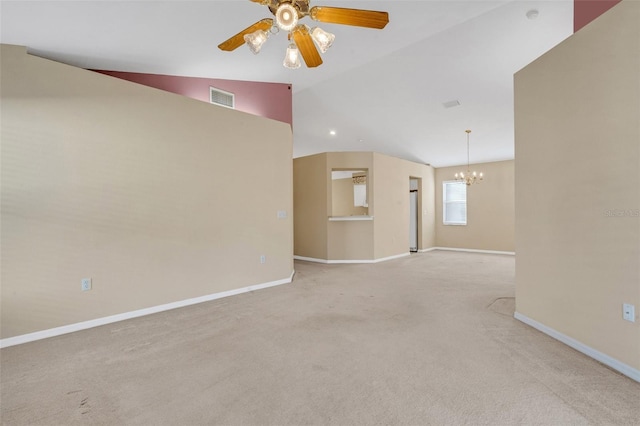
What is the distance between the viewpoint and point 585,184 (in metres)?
2.27

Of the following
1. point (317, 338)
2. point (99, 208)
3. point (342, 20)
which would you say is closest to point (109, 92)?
point (99, 208)

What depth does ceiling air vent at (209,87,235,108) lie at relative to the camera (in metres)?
4.20

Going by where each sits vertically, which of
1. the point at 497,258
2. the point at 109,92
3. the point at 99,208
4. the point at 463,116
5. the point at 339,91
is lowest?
the point at 497,258

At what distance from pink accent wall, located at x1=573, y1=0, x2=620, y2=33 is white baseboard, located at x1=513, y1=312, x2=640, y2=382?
295cm

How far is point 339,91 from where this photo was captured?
220 inches

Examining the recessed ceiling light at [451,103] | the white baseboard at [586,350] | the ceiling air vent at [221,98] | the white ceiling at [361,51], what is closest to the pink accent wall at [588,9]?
the white ceiling at [361,51]

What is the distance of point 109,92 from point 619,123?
465 centimetres

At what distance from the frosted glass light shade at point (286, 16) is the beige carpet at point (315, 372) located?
2.40 meters

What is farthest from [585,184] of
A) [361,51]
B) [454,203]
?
[454,203]

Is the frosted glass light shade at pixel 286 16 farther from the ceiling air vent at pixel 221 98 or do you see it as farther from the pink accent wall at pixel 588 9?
the pink accent wall at pixel 588 9

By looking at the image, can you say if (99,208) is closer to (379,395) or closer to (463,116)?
(379,395)

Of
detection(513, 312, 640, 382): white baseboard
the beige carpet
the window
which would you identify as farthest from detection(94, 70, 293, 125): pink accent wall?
the window

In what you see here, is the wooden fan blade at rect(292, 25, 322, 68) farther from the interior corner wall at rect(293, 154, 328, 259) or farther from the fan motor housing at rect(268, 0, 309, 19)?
the interior corner wall at rect(293, 154, 328, 259)

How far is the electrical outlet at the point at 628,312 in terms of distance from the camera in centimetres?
194
